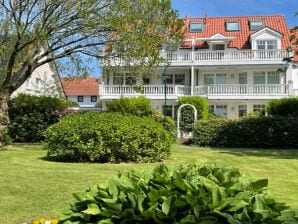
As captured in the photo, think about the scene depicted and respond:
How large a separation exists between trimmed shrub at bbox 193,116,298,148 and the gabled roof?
2064 cm

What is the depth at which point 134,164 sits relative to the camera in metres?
13.3

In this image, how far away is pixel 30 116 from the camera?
23.4m

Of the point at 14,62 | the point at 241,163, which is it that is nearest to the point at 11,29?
the point at 14,62

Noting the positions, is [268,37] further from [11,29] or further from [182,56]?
[11,29]

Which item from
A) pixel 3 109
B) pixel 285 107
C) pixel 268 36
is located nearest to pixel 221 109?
pixel 268 36

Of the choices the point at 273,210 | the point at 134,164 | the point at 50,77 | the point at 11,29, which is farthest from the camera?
the point at 50,77

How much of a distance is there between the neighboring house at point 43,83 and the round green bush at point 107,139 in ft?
95.9

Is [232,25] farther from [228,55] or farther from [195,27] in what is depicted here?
[228,55]

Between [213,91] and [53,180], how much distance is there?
103 ft

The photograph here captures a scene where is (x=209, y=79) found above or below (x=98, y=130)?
above

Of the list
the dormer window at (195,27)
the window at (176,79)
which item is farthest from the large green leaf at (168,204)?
the dormer window at (195,27)

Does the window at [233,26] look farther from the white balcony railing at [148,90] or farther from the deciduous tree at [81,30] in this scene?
the deciduous tree at [81,30]

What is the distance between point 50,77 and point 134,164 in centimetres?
3842

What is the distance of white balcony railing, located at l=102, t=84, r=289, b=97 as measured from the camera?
39250mm
